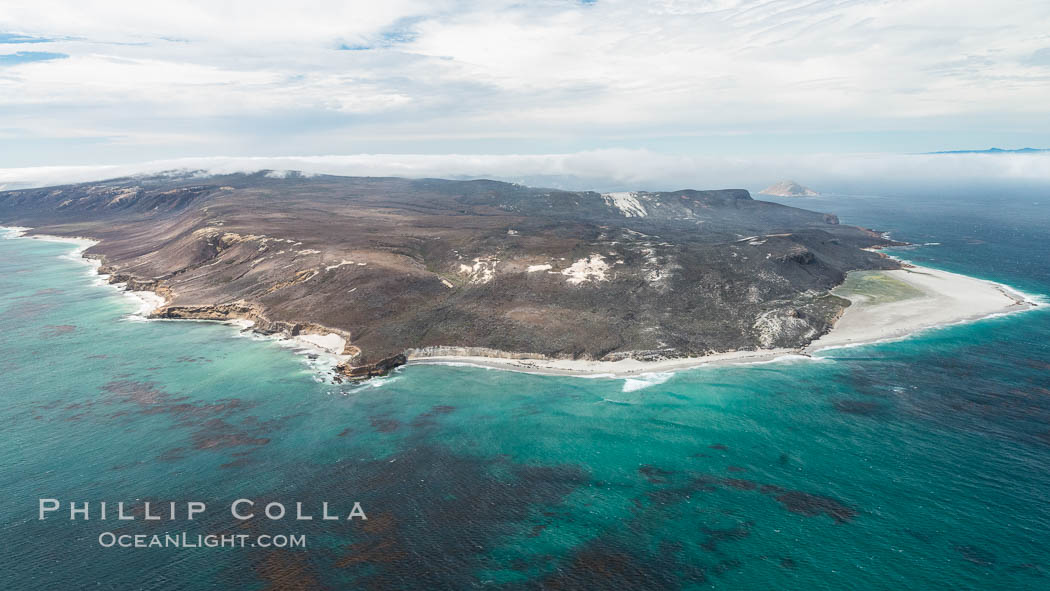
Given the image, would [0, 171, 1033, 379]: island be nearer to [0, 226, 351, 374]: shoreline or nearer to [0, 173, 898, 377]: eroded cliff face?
[0, 173, 898, 377]: eroded cliff face

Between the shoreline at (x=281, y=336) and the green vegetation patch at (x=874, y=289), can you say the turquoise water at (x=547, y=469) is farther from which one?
the green vegetation patch at (x=874, y=289)

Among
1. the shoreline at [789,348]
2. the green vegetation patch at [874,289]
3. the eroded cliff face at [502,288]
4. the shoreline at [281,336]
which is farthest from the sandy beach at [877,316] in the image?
the shoreline at [281,336]

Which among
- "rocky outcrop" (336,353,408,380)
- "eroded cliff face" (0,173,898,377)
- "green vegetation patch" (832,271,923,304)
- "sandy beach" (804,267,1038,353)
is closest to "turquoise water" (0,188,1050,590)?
"rocky outcrop" (336,353,408,380)

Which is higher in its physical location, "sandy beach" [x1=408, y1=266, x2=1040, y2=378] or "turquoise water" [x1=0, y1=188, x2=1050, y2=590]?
"sandy beach" [x1=408, y1=266, x2=1040, y2=378]

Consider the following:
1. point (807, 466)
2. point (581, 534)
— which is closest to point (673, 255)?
point (807, 466)

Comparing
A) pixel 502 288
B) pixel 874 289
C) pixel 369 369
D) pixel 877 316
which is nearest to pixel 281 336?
pixel 369 369
